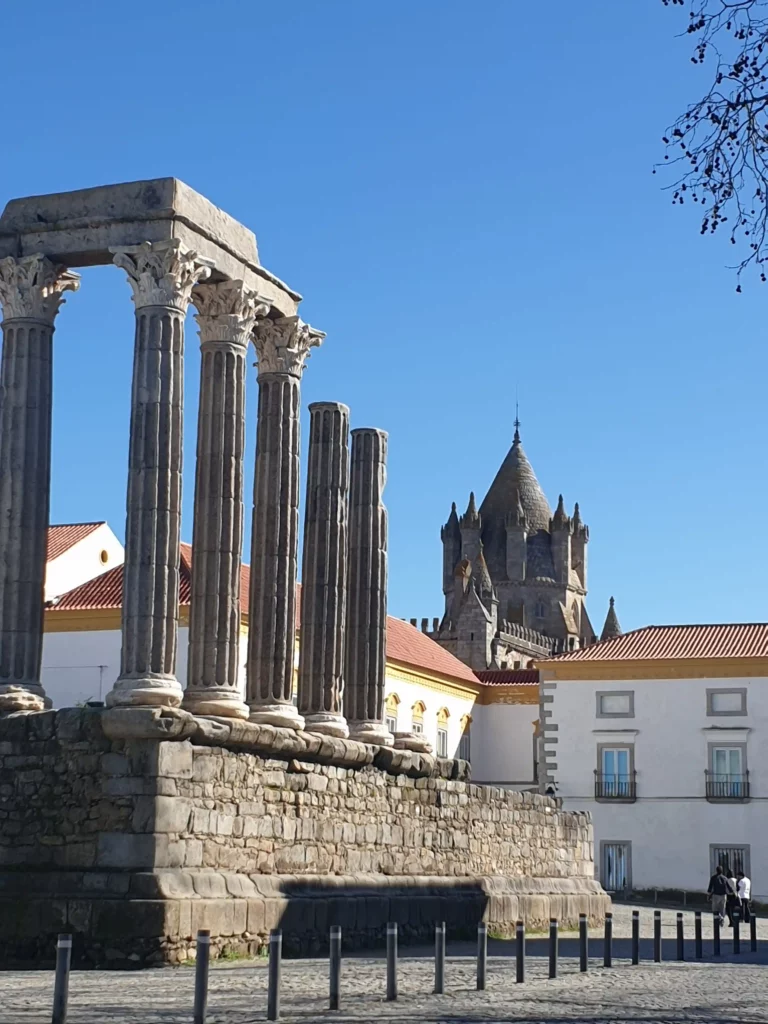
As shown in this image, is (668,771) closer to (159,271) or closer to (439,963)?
(159,271)

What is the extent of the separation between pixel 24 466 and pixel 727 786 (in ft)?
96.6

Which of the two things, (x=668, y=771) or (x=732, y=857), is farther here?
(x=668, y=771)

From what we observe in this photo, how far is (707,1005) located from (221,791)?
6178mm

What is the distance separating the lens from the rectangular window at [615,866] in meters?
44.9

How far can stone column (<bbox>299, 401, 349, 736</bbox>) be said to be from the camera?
22484 mm

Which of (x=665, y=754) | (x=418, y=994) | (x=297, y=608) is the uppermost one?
(x=297, y=608)

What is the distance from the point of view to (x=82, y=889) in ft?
57.7

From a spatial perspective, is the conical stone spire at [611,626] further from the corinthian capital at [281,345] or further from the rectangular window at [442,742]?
the corinthian capital at [281,345]

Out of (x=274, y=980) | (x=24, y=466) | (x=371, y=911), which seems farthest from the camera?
(x=371, y=911)

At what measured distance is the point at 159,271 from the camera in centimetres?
1912

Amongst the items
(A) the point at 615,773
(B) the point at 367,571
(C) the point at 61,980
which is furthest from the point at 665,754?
(C) the point at 61,980

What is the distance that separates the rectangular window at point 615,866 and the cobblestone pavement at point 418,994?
25.5 meters

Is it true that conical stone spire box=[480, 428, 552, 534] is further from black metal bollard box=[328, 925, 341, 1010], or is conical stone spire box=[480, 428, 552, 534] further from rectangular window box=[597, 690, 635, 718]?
black metal bollard box=[328, 925, 341, 1010]

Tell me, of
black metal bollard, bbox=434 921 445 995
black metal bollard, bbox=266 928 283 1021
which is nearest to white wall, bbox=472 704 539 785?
black metal bollard, bbox=434 921 445 995
